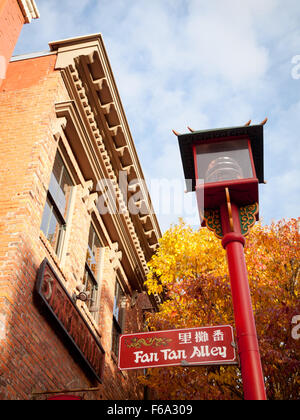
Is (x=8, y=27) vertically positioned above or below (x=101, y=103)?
above

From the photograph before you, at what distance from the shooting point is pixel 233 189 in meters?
6.58

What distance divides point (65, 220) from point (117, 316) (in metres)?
4.78

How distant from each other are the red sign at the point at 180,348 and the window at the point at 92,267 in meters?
5.37

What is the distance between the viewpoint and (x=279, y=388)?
10.5m

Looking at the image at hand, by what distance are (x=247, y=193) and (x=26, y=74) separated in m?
7.47

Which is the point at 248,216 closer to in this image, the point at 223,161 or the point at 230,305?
the point at 223,161

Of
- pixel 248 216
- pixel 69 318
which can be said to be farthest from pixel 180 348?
pixel 69 318

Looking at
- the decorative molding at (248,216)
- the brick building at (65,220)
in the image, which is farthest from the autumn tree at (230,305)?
the decorative molding at (248,216)

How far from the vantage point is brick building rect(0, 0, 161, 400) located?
7621mm

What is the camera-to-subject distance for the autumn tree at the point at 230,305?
32.9 feet

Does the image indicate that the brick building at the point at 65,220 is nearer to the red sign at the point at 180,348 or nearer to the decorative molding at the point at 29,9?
the decorative molding at the point at 29,9

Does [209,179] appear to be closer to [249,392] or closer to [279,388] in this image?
[249,392]

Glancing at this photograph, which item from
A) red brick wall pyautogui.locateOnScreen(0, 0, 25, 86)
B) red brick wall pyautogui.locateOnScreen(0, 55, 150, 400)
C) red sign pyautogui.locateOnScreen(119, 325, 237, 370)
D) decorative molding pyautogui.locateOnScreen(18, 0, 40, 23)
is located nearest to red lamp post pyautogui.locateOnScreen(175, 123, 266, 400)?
red sign pyautogui.locateOnScreen(119, 325, 237, 370)
